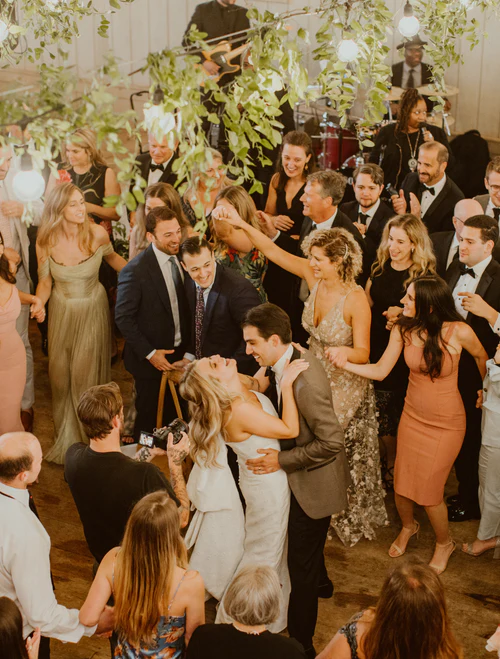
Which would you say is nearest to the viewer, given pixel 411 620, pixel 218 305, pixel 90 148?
pixel 411 620

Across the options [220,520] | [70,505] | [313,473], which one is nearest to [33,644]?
[220,520]

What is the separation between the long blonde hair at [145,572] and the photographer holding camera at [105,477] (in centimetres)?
41

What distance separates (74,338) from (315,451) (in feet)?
7.02

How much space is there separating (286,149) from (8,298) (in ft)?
6.85

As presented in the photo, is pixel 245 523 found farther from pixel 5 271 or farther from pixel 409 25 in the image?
pixel 409 25

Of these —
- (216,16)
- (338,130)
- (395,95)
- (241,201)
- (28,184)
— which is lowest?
(241,201)

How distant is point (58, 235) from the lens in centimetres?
466

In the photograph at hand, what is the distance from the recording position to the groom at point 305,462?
323 centimetres

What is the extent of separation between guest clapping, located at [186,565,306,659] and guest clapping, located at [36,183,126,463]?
268 cm

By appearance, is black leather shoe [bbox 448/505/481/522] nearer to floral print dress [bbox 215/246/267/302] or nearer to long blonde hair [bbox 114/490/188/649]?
floral print dress [bbox 215/246/267/302]

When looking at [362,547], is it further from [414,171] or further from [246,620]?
[414,171]

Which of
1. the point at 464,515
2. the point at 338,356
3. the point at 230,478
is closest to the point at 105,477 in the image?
the point at 230,478

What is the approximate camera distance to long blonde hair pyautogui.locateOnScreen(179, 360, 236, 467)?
10.2 feet

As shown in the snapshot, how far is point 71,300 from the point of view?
478 cm
